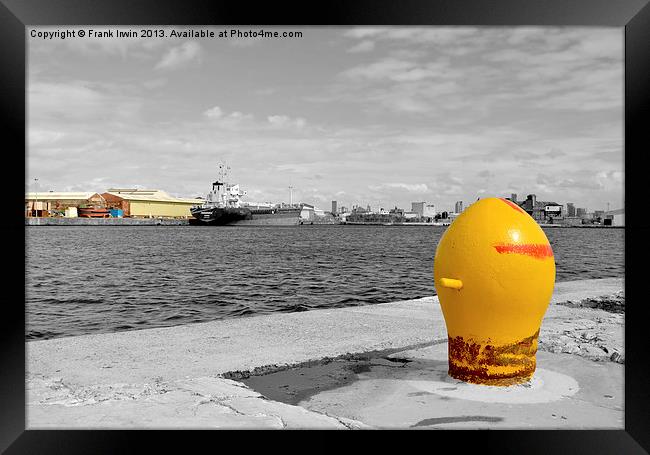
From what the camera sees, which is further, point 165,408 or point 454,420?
point 165,408

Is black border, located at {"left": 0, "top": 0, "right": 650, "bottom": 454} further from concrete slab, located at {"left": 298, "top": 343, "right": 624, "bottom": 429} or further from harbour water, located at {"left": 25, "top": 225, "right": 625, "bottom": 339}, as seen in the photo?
harbour water, located at {"left": 25, "top": 225, "right": 625, "bottom": 339}

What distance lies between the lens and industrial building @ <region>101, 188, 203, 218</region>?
4230 inches

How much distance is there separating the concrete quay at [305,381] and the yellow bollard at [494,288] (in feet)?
0.70

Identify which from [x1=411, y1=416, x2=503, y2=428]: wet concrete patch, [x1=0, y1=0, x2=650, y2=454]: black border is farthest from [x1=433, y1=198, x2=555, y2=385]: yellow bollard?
[x1=0, y1=0, x2=650, y2=454]: black border

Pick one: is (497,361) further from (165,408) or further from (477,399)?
(165,408)

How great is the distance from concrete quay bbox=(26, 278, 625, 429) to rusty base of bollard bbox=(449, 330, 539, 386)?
4.0 inches

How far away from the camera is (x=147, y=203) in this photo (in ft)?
369

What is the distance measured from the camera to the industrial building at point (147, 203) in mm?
107438

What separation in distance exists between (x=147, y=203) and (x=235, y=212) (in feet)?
88.7
